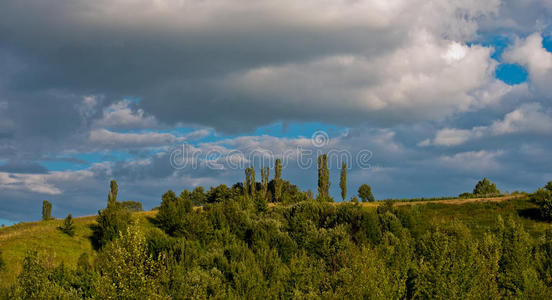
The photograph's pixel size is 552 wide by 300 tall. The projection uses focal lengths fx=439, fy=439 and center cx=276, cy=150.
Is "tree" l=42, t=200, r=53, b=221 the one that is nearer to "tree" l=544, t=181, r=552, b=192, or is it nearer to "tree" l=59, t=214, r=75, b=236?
"tree" l=59, t=214, r=75, b=236

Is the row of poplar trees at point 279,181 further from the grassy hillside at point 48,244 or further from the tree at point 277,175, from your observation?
the grassy hillside at point 48,244

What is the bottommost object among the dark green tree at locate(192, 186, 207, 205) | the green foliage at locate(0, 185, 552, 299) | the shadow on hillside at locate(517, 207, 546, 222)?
the green foliage at locate(0, 185, 552, 299)

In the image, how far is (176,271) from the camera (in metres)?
43.4

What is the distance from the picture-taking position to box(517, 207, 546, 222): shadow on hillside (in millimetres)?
82988

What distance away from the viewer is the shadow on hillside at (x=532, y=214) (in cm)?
8299

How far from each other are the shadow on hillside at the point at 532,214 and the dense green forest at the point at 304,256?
1.13 ft

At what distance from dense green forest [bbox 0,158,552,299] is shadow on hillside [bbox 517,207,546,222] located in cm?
34

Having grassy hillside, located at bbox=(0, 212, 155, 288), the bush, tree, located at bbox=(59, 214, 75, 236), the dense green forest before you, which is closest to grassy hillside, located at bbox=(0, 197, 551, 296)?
grassy hillside, located at bbox=(0, 212, 155, 288)

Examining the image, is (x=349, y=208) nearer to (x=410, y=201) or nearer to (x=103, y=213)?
(x=410, y=201)

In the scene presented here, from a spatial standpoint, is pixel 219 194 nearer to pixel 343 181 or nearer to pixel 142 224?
pixel 343 181

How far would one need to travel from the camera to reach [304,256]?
48875 mm

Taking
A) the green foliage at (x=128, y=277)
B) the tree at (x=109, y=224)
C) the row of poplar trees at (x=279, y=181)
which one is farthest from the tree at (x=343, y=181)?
the green foliage at (x=128, y=277)

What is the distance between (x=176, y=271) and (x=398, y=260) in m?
24.3

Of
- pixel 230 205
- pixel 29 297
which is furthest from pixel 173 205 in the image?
pixel 29 297
